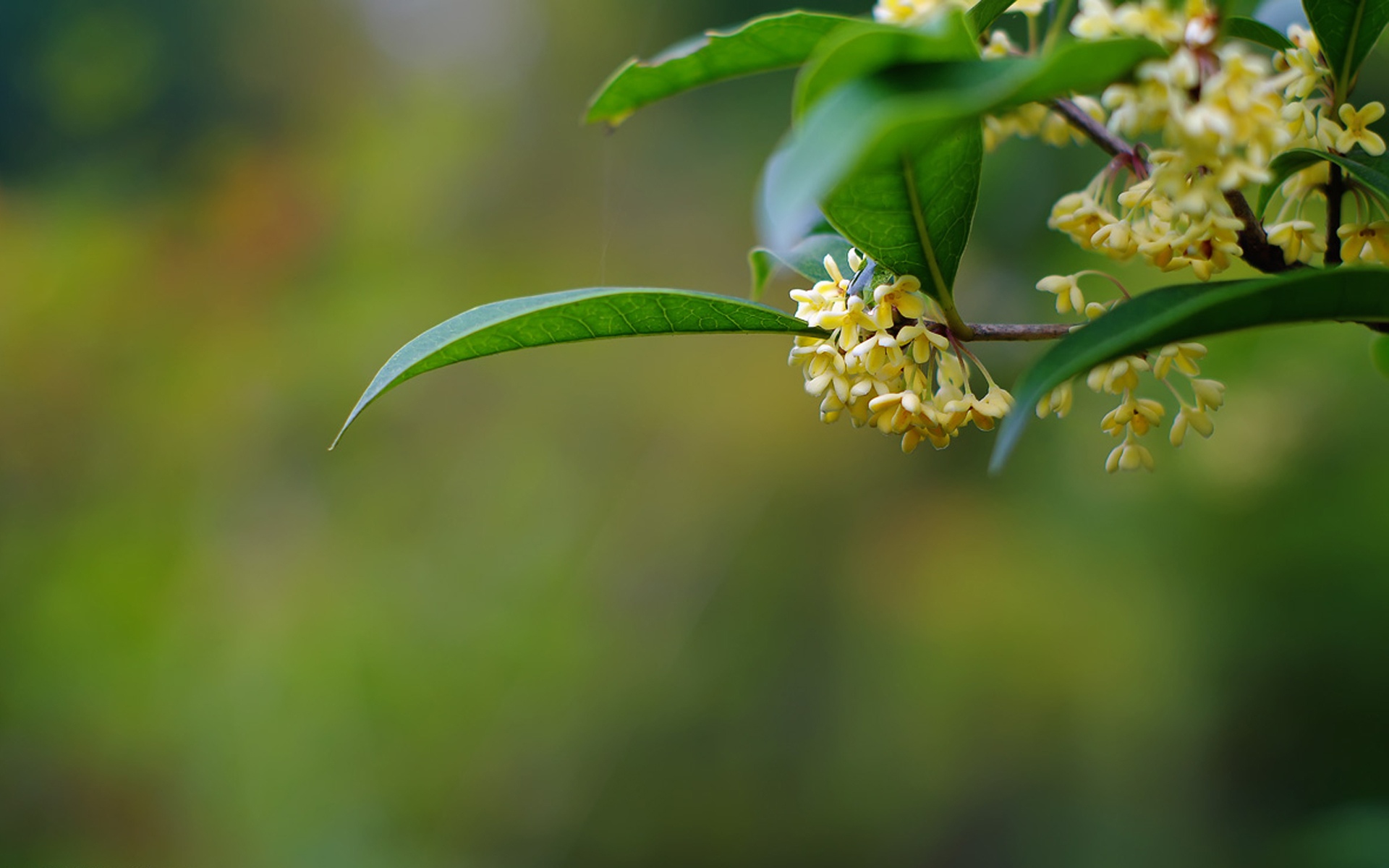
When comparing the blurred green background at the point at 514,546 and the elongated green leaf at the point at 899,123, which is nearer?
the elongated green leaf at the point at 899,123

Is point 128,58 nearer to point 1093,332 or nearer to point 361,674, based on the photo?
point 361,674

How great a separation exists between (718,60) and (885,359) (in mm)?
184

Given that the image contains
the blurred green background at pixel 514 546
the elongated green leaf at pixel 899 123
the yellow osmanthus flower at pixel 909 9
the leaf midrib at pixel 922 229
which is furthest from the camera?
the blurred green background at pixel 514 546

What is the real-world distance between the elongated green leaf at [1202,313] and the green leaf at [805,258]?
0.57 feet

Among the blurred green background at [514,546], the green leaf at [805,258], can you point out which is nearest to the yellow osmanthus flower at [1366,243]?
the green leaf at [805,258]

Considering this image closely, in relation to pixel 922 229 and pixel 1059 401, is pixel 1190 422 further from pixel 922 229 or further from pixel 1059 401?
pixel 922 229

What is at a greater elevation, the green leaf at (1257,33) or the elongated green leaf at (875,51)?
the elongated green leaf at (875,51)

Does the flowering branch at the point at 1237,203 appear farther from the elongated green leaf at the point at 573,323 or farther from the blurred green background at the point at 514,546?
the blurred green background at the point at 514,546

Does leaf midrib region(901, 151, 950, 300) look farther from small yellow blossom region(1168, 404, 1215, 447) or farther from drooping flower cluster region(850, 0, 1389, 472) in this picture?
small yellow blossom region(1168, 404, 1215, 447)

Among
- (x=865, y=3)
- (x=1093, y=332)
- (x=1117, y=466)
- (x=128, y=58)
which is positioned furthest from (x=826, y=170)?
(x=128, y=58)

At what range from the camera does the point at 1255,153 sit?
33 centimetres

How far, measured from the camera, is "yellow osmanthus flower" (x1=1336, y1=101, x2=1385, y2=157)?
1.41 ft

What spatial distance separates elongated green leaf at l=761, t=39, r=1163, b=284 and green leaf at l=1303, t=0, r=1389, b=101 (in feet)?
0.60

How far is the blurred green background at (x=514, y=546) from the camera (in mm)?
2379
